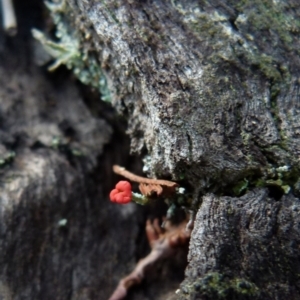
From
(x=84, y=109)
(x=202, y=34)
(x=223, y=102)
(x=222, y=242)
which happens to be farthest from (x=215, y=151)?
(x=84, y=109)

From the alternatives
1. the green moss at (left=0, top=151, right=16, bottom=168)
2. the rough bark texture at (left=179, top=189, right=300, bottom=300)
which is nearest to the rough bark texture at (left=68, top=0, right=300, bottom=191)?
the rough bark texture at (left=179, top=189, right=300, bottom=300)

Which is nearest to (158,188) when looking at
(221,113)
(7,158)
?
(221,113)

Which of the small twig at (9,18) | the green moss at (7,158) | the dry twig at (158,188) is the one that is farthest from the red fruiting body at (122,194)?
the small twig at (9,18)

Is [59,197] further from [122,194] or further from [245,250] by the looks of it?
[245,250]

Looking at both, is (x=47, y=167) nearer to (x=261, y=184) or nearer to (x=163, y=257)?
(x=163, y=257)

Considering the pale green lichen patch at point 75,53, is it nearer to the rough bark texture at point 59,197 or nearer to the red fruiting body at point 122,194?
the rough bark texture at point 59,197

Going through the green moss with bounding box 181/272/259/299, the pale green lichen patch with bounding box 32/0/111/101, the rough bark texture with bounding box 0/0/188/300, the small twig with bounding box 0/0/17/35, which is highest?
the small twig with bounding box 0/0/17/35

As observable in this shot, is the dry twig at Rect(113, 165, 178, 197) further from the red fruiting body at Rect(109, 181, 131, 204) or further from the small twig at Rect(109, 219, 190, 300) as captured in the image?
the small twig at Rect(109, 219, 190, 300)
